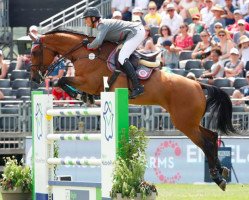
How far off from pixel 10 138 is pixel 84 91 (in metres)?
4.82

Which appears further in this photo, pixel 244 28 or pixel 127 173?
pixel 244 28

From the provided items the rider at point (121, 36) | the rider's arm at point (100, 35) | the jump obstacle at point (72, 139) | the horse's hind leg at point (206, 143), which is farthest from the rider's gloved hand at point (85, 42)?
the jump obstacle at point (72, 139)

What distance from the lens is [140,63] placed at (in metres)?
14.9

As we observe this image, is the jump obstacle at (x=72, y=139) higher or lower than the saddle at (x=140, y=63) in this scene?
lower

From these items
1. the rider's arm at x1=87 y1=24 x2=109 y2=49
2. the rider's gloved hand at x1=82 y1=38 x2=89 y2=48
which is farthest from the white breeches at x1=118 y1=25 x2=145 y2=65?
the rider's gloved hand at x1=82 y1=38 x2=89 y2=48

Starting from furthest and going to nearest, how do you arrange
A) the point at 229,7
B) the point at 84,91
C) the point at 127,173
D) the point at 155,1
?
1. the point at 155,1
2. the point at 229,7
3. the point at 84,91
4. the point at 127,173

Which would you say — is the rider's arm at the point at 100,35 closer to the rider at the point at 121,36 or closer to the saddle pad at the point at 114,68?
the rider at the point at 121,36

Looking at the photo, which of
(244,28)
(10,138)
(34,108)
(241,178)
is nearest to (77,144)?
(10,138)

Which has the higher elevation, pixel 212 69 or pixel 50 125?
pixel 212 69

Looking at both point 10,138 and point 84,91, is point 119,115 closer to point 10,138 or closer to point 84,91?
point 84,91

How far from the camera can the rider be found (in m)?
Answer: 14.5

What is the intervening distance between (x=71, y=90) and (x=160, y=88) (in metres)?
1.33

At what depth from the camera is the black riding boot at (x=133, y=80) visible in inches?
574

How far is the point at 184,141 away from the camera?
58.6 ft
